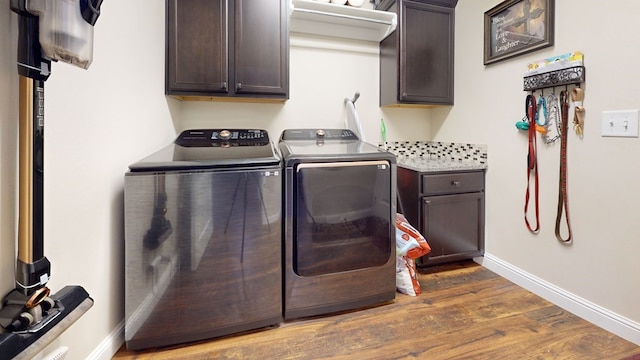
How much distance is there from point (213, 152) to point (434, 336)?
1.61 metres

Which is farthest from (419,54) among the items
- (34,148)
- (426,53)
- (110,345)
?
(110,345)

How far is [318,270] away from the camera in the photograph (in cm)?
166

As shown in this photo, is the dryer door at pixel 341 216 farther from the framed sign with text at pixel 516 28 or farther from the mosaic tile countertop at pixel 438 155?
the framed sign with text at pixel 516 28

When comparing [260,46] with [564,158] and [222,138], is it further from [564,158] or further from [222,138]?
[564,158]

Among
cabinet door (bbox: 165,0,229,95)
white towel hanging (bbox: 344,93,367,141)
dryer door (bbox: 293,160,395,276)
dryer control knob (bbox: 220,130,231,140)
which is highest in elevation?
cabinet door (bbox: 165,0,229,95)

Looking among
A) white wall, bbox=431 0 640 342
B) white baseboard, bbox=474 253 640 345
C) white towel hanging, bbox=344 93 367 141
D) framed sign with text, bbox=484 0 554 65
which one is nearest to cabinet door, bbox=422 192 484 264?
white wall, bbox=431 0 640 342

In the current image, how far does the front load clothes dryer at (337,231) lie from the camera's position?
162 cm

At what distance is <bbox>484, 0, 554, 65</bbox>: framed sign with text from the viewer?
1.83 m

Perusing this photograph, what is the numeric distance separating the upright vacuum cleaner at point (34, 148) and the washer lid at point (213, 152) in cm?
53

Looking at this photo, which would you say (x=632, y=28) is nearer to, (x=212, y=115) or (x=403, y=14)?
(x=403, y=14)

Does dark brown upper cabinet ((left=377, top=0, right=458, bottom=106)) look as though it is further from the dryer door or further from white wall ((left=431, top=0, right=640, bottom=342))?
the dryer door

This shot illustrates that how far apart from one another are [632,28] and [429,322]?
1847mm

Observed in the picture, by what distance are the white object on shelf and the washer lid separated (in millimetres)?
988

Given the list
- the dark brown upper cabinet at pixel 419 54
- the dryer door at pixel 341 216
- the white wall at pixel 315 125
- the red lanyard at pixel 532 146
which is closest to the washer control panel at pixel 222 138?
the white wall at pixel 315 125
